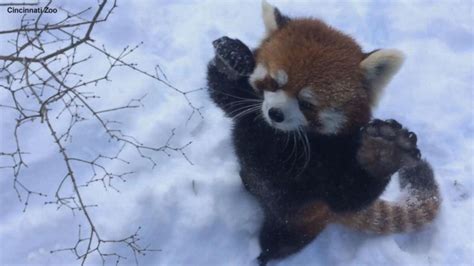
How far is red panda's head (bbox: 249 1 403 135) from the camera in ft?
7.79

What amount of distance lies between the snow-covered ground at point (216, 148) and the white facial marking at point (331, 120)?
0.97 m

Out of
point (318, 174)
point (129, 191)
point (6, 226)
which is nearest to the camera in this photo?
point (318, 174)

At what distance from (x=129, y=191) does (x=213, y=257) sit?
617 mm

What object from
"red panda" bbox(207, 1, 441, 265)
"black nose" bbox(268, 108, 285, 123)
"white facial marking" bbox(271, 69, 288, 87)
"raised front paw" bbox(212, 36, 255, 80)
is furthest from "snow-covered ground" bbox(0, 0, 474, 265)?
"white facial marking" bbox(271, 69, 288, 87)

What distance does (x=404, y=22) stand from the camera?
4.51m

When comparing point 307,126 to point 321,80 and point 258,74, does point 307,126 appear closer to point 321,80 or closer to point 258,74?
point 321,80

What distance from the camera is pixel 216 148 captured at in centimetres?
350

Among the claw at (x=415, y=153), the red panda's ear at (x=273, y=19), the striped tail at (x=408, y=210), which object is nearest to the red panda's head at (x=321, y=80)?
the red panda's ear at (x=273, y=19)

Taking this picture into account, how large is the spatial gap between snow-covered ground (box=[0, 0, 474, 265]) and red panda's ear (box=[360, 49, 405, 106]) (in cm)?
109

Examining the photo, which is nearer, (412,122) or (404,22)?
(412,122)

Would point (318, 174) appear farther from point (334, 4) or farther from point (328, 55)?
point (334, 4)

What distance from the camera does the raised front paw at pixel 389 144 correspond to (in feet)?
7.98

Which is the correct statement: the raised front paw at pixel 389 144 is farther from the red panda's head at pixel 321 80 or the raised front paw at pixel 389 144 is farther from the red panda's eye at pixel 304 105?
the red panda's eye at pixel 304 105

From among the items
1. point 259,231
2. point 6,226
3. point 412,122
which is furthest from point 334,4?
point 6,226
